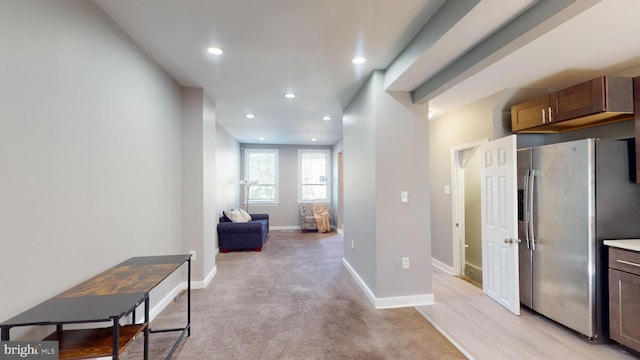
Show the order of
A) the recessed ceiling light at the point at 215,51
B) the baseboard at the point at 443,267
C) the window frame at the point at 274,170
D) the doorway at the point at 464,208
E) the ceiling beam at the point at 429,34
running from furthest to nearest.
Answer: the window frame at the point at 274,170
the baseboard at the point at 443,267
the doorway at the point at 464,208
the recessed ceiling light at the point at 215,51
the ceiling beam at the point at 429,34

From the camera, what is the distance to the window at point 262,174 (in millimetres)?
8102

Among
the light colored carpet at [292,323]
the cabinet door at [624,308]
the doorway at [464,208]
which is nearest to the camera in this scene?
the cabinet door at [624,308]

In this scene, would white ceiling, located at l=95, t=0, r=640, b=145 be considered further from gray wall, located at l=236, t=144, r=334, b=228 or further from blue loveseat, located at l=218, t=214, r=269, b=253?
gray wall, located at l=236, t=144, r=334, b=228

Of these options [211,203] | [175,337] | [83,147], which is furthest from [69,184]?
[211,203]

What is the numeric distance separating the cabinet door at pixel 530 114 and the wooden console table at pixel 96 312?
3885 mm

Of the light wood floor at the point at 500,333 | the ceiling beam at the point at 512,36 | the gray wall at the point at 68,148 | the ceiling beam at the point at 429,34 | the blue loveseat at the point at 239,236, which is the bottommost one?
the light wood floor at the point at 500,333

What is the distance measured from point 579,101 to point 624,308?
183 cm

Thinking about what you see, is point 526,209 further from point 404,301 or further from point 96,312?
point 96,312

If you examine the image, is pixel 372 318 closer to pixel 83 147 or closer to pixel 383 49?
A: pixel 383 49

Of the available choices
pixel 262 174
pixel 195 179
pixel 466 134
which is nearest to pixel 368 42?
pixel 466 134

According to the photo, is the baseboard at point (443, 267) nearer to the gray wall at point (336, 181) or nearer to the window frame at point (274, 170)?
the gray wall at point (336, 181)

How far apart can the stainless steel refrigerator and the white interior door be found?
0.25 m

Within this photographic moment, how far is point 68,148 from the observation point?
163 centimetres

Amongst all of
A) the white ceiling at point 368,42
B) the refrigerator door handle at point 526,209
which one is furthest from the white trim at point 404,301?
the white ceiling at point 368,42
